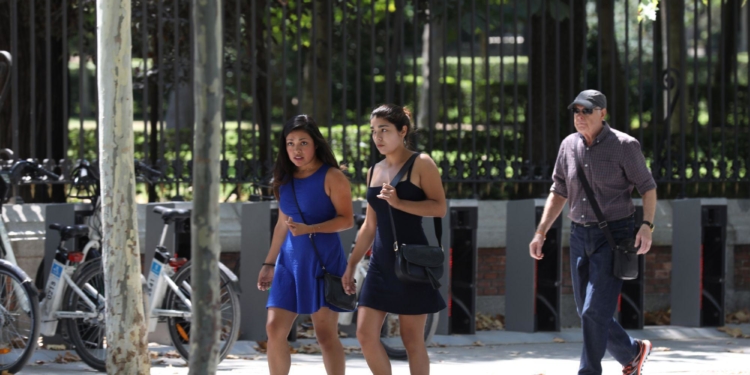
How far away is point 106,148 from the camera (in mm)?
5766

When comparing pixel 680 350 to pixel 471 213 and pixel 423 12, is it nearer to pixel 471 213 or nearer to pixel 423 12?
pixel 471 213

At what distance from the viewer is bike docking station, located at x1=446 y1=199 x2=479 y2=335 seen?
8523 millimetres

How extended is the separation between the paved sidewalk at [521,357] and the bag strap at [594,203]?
5.14 ft

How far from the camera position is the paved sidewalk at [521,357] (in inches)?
292

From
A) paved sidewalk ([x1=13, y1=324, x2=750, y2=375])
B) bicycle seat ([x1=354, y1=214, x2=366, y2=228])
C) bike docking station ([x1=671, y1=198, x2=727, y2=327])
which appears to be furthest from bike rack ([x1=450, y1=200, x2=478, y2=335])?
bike docking station ([x1=671, y1=198, x2=727, y2=327])

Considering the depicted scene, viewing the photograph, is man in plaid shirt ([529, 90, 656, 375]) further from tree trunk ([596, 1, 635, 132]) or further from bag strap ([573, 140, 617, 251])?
tree trunk ([596, 1, 635, 132])

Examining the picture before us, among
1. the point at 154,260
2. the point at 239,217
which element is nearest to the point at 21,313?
the point at 154,260

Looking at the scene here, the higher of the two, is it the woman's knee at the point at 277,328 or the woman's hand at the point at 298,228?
the woman's hand at the point at 298,228

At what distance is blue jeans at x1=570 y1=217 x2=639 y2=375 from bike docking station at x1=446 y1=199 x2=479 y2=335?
2272 millimetres

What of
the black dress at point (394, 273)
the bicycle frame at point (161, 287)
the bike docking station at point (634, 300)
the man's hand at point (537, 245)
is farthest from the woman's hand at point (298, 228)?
the bike docking station at point (634, 300)

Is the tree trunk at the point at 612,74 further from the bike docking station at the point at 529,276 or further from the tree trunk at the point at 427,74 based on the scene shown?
the tree trunk at the point at 427,74

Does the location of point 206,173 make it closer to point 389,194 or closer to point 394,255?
point 389,194

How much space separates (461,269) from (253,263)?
158cm

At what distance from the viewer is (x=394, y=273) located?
561 cm
